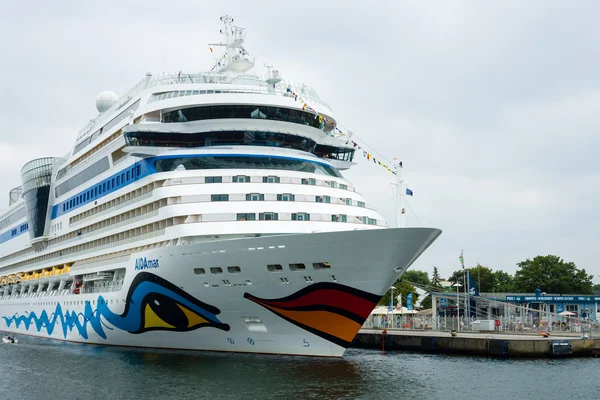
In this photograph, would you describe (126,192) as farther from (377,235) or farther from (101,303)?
(377,235)

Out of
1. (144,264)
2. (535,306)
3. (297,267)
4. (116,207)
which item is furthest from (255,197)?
(535,306)

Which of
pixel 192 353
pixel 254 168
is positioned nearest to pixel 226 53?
pixel 254 168

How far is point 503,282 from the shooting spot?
8488 centimetres

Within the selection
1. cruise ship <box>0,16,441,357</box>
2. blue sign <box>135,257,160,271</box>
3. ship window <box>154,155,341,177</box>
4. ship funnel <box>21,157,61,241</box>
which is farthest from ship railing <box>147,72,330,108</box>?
ship funnel <box>21,157,61,241</box>

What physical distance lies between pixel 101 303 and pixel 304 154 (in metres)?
11.9

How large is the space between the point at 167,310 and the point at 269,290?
518cm

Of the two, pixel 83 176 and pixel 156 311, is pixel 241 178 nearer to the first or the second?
pixel 156 311

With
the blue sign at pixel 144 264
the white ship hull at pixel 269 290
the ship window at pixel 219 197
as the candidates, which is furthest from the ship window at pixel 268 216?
the blue sign at pixel 144 264

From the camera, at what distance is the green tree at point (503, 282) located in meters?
77.2

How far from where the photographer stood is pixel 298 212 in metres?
24.5

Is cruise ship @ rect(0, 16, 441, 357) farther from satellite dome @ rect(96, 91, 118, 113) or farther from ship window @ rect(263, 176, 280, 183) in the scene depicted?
satellite dome @ rect(96, 91, 118, 113)

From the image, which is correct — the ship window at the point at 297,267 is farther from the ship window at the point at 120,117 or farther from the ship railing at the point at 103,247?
the ship window at the point at 120,117

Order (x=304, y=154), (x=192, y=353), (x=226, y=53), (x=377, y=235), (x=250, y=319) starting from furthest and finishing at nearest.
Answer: (x=226, y=53) < (x=304, y=154) < (x=192, y=353) < (x=250, y=319) < (x=377, y=235)

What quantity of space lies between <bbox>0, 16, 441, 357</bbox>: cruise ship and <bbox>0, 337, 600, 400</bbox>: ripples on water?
123 centimetres
